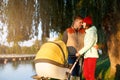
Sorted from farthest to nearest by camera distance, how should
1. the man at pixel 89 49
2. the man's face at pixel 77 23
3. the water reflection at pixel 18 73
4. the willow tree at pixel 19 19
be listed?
1. the water reflection at pixel 18 73
2. the willow tree at pixel 19 19
3. the man's face at pixel 77 23
4. the man at pixel 89 49

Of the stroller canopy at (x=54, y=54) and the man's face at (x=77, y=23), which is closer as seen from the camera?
the stroller canopy at (x=54, y=54)

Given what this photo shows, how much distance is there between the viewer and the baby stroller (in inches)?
362

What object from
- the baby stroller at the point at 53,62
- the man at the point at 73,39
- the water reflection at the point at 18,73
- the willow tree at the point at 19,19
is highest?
the willow tree at the point at 19,19

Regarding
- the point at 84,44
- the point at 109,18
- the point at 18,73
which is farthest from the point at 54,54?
the point at 18,73

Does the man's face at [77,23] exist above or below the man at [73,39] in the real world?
above

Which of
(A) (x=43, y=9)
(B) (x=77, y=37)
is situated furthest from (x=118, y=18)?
(B) (x=77, y=37)

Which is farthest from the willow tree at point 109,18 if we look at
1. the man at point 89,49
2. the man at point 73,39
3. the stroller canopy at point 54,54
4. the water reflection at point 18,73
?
the stroller canopy at point 54,54

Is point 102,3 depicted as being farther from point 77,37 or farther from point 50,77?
point 50,77

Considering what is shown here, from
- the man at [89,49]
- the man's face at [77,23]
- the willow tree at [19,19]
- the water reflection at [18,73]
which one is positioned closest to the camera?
the man at [89,49]

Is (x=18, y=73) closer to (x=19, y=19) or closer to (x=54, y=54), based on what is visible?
(x=19, y=19)

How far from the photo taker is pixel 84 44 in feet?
30.8

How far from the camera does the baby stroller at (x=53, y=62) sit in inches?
362

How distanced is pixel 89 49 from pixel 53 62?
0.76 metres

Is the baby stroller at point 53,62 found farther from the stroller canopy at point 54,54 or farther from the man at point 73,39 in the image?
the man at point 73,39
